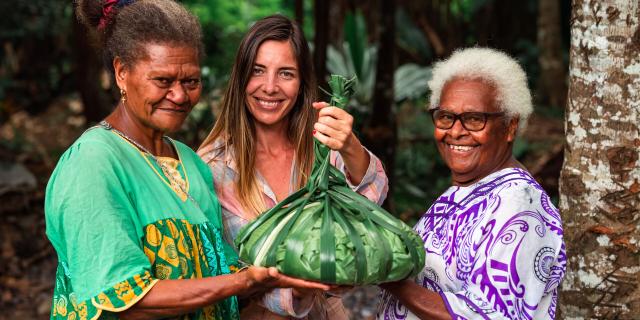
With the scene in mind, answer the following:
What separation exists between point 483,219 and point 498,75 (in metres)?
0.51

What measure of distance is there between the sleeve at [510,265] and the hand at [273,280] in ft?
1.58

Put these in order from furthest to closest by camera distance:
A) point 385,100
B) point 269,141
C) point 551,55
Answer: point 551,55 → point 385,100 → point 269,141

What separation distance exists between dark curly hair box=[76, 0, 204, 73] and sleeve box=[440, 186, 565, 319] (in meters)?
1.13

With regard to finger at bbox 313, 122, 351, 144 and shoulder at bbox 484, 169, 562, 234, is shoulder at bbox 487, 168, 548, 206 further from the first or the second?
finger at bbox 313, 122, 351, 144

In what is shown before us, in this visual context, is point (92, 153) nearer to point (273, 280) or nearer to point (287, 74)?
point (273, 280)

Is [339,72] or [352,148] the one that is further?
[339,72]

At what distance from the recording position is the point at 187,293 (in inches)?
84.7

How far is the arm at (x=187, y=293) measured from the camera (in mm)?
2127

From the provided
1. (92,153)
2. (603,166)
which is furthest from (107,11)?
(603,166)

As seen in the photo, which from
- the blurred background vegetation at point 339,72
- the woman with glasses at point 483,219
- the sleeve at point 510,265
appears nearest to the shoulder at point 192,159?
the woman with glasses at point 483,219

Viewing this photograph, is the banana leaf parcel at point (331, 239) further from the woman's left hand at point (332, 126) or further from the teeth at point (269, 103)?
the teeth at point (269, 103)

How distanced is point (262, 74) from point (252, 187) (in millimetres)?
436

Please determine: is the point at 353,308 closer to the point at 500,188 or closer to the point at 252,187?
the point at 252,187

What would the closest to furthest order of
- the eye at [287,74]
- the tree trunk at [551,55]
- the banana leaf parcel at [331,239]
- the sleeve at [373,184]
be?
the banana leaf parcel at [331,239]
the sleeve at [373,184]
the eye at [287,74]
the tree trunk at [551,55]
